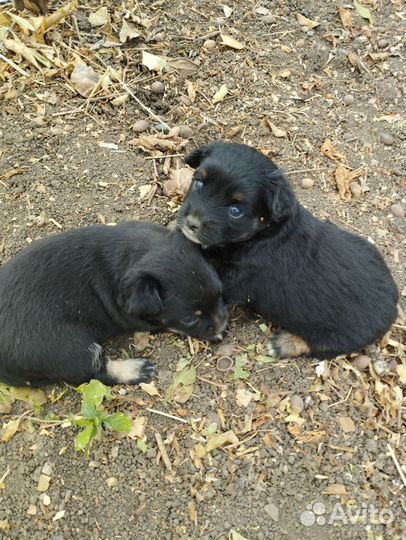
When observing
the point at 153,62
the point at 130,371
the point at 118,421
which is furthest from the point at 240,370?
the point at 153,62

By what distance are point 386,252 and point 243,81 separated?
8.49 feet

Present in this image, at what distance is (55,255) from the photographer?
4.43m

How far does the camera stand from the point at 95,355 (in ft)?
14.8

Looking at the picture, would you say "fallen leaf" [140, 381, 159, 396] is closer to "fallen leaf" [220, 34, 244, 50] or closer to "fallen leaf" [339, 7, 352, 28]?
"fallen leaf" [220, 34, 244, 50]

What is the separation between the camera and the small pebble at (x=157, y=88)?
6305 mm

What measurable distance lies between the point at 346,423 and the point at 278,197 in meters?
1.84

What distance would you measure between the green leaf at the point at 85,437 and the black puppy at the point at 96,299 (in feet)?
1.59

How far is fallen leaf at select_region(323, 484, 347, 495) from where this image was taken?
4121 mm

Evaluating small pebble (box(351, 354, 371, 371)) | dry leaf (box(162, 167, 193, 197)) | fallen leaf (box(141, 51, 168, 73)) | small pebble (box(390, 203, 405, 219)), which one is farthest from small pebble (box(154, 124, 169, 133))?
small pebble (box(351, 354, 371, 371))

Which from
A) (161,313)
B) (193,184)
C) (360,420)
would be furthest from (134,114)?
(360,420)

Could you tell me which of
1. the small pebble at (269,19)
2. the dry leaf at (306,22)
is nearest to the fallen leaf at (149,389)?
the small pebble at (269,19)

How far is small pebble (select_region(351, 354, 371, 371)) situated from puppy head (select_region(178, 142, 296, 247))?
52.4 inches

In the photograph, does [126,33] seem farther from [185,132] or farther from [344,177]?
[344,177]

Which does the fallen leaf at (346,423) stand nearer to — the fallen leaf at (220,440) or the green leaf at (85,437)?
the fallen leaf at (220,440)
